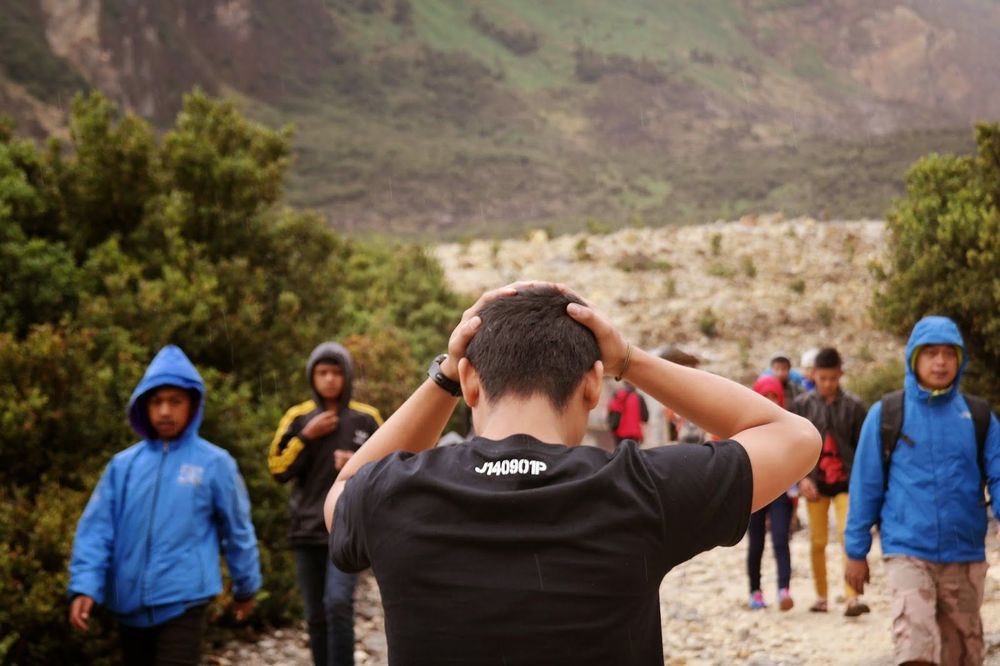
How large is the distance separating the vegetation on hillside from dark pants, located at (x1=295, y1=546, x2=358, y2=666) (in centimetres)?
146

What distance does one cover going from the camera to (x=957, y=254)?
46.1 feet

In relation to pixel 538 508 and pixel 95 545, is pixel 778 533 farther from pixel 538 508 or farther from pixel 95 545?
pixel 538 508

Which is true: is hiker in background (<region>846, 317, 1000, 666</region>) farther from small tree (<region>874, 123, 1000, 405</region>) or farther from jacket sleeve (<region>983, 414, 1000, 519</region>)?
small tree (<region>874, 123, 1000, 405</region>)

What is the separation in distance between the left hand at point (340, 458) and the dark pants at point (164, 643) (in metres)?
1.48

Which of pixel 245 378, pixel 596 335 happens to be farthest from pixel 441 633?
pixel 245 378

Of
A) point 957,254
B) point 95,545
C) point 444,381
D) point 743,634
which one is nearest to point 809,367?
point 743,634

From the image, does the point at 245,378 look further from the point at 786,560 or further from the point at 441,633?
the point at 441,633

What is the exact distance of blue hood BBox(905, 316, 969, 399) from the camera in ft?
18.1

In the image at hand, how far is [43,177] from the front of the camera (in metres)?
10.4

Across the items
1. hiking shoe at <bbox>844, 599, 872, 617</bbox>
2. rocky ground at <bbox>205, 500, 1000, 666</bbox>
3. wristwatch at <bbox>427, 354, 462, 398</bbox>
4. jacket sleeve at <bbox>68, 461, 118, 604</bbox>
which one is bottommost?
rocky ground at <bbox>205, 500, 1000, 666</bbox>

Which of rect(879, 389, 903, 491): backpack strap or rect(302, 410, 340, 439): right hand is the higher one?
rect(302, 410, 340, 439): right hand

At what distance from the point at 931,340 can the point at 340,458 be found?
3.23m

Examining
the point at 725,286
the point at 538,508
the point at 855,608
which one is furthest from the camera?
the point at 725,286

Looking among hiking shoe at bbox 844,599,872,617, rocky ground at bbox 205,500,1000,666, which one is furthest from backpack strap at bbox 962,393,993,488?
hiking shoe at bbox 844,599,872,617
